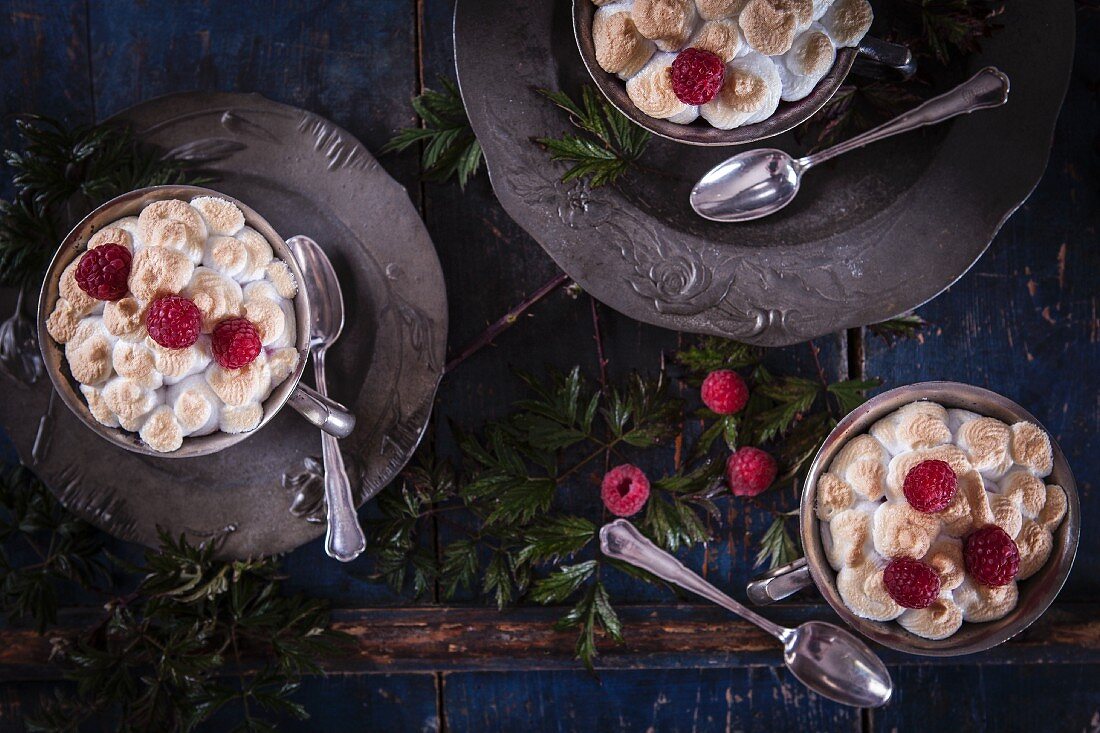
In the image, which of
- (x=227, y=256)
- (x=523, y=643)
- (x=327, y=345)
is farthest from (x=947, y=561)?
(x=227, y=256)

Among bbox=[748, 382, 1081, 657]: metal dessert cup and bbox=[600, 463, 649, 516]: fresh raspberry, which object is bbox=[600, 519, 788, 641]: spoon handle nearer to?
bbox=[600, 463, 649, 516]: fresh raspberry

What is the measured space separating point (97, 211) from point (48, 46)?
0.40 m

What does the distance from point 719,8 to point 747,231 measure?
30 cm

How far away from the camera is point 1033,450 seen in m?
1.03

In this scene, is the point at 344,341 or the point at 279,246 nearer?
the point at 279,246

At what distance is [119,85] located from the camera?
125 cm

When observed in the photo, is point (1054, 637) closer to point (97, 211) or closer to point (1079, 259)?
point (1079, 259)

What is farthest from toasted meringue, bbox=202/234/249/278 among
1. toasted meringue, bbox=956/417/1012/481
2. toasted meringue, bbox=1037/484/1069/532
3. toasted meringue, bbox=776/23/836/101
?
toasted meringue, bbox=1037/484/1069/532

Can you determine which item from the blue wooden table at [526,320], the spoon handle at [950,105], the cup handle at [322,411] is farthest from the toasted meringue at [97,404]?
the spoon handle at [950,105]

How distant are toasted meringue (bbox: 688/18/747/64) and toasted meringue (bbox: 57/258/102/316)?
2.75 feet

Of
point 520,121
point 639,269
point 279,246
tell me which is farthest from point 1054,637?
point 279,246

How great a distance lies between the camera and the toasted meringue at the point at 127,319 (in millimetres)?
1013

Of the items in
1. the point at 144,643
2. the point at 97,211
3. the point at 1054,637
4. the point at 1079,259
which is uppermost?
the point at 97,211

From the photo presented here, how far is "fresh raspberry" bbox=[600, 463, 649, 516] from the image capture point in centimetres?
118
